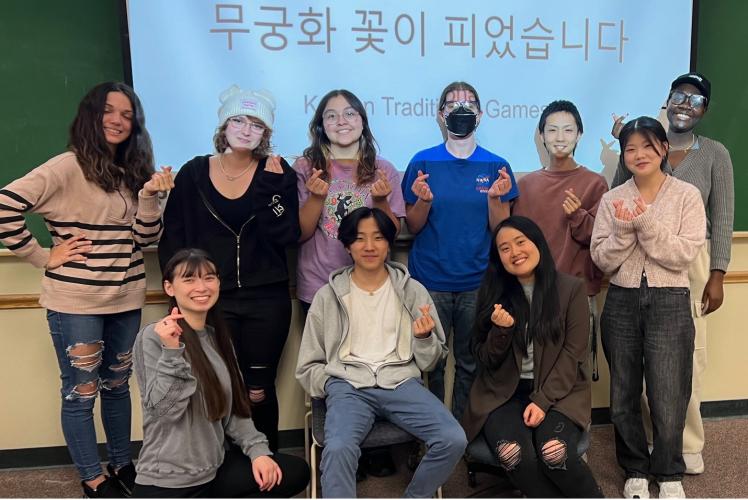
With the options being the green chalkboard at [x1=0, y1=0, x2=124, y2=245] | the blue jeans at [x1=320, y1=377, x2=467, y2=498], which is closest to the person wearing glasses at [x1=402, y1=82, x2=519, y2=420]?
the blue jeans at [x1=320, y1=377, x2=467, y2=498]

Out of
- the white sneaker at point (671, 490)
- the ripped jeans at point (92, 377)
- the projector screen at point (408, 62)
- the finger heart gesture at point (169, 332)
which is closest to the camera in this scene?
the finger heart gesture at point (169, 332)

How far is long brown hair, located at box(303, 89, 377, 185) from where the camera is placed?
2.10 metres

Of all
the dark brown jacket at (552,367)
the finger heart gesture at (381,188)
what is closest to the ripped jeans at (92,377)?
the finger heart gesture at (381,188)

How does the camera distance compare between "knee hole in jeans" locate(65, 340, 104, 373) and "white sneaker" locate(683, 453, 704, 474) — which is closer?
"knee hole in jeans" locate(65, 340, 104, 373)

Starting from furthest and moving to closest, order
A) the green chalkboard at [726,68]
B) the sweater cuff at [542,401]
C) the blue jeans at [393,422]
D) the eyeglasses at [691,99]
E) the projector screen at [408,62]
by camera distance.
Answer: the green chalkboard at [726,68], the projector screen at [408,62], the eyeglasses at [691,99], the sweater cuff at [542,401], the blue jeans at [393,422]

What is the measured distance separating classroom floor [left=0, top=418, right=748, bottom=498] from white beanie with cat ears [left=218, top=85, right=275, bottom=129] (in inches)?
58.2

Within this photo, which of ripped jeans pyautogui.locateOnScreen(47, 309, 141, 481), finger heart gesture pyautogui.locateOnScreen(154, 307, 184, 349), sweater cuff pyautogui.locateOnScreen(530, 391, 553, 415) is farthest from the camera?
ripped jeans pyautogui.locateOnScreen(47, 309, 141, 481)

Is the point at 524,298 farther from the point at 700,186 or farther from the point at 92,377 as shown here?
the point at 92,377

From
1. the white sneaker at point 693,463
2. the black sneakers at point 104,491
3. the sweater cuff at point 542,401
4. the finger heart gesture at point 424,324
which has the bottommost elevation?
the white sneaker at point 693,463

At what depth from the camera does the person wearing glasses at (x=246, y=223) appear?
6.46 feet

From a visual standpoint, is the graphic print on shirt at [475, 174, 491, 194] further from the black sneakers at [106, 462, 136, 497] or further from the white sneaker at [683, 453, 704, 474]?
the black sneakers at [106, 462, 136, 497]

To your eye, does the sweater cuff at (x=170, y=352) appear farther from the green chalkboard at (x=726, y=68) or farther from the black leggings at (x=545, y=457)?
the green chalkboard at (x=726, y=68)

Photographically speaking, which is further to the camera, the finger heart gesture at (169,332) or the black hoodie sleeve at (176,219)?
the black hoodie sleeve at (176,219)

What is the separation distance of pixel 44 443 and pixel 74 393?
68 cm
